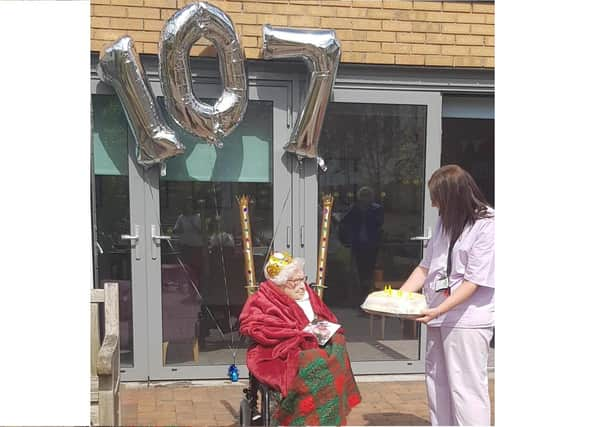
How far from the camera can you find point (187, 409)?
11.7 ft

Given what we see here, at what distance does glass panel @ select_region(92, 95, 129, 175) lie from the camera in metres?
3.81

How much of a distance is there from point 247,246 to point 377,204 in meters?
1.07

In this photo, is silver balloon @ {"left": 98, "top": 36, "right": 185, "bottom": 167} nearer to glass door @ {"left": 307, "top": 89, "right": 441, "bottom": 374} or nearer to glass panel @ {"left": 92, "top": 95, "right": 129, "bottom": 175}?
glass panel @ {"left": 92, "top": 95, "right": 129, "bottom": 175}

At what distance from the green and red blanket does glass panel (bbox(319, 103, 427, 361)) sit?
4.71ft

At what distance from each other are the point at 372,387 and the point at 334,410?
4.29ft

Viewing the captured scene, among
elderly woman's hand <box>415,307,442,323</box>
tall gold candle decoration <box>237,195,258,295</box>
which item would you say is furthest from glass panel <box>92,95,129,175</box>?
elderly woman's hand <box>415,307,442,323</box>

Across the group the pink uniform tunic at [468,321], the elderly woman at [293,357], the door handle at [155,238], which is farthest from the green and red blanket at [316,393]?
the door handle at [155,238]

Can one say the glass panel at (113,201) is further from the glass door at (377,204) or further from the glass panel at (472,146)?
the glass panel at (472,146)

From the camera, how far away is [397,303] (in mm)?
2758

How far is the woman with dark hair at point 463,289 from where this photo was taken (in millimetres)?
2715

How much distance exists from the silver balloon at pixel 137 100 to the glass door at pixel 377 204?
1.02 metres

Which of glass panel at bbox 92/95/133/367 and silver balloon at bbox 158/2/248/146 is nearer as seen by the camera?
silver balloon at bbox 158/2/248/146
